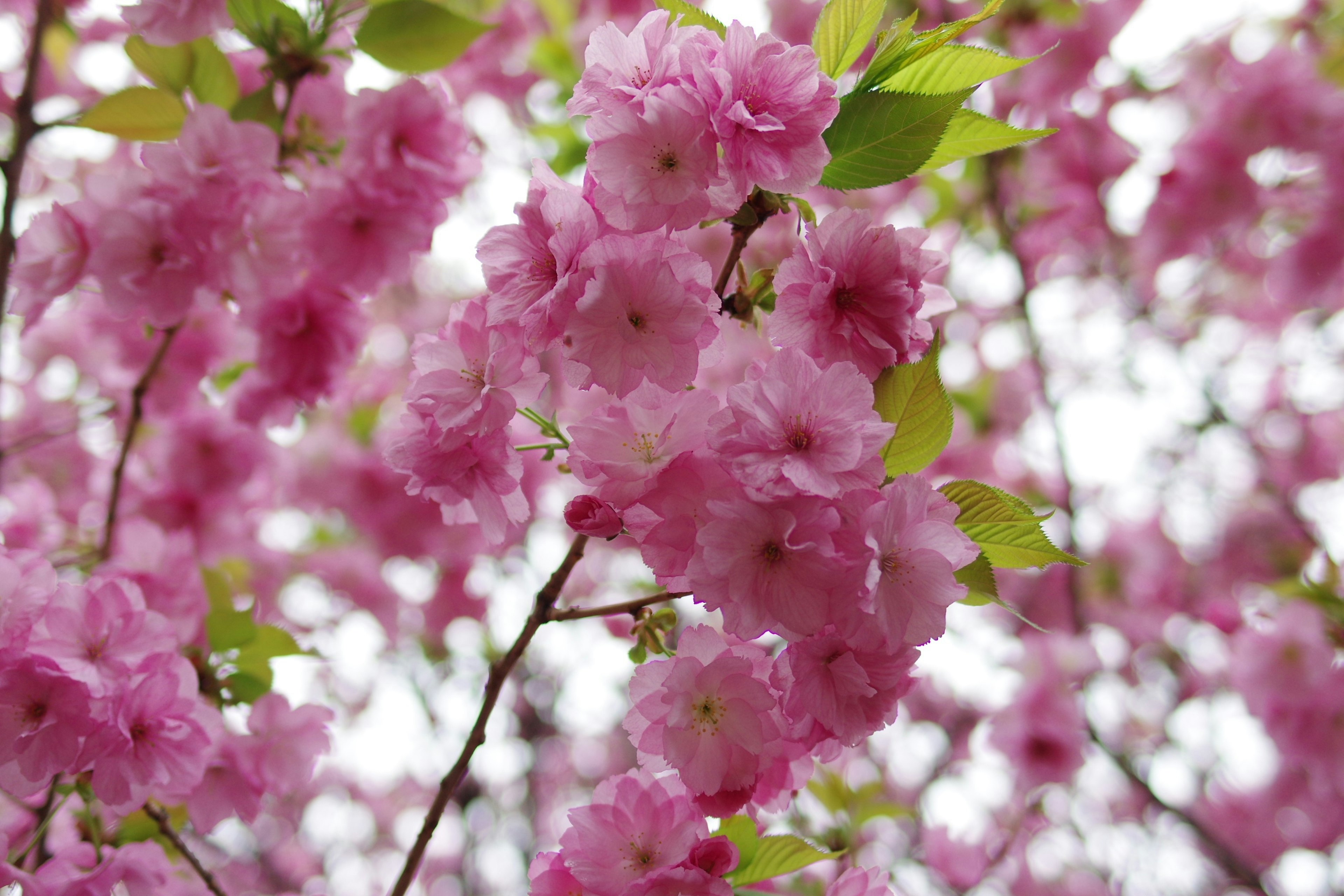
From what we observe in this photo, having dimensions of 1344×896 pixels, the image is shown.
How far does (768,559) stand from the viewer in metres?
0.86

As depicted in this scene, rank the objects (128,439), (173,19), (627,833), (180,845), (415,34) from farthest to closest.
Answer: (128,439) < (415,34) < (173,19) < (180,845) < (627,833)

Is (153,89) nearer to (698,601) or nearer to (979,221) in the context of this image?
(698,601)

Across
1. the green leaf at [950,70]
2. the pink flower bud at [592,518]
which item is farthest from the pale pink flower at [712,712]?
the green leaf at [950,70]

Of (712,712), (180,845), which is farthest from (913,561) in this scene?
(180,845)

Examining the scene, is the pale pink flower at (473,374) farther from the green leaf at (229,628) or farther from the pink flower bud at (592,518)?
the green leaf at (229,628)

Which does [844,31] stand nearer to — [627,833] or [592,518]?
[592,518]

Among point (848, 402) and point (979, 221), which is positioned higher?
point (848, 402)

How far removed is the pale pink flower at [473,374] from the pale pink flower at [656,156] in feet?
0.64

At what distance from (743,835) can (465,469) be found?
0.59 metres

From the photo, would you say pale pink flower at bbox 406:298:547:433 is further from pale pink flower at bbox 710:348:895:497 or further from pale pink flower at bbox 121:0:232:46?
pale pink flower at bbox 121:0:232:46

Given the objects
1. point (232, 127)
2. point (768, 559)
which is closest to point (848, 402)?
point (768, 559)

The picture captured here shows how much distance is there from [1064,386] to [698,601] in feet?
14.9

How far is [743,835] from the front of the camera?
112cm

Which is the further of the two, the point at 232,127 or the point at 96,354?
the point at 96,354
